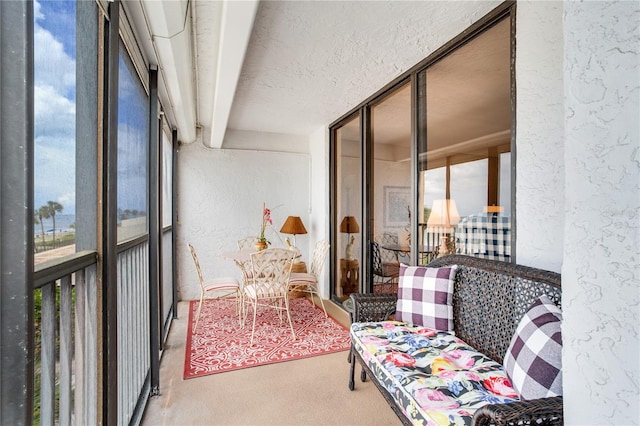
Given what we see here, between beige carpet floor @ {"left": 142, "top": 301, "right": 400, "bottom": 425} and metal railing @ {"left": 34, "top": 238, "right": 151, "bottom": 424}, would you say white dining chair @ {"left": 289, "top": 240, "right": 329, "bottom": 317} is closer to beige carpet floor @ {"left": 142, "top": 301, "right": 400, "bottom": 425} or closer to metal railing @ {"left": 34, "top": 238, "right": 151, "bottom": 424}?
beige carpet floor @ {"left": 142, "top": 301, "right": 400, "bottom": 425}

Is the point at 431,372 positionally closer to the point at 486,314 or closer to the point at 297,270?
the point at 486,314

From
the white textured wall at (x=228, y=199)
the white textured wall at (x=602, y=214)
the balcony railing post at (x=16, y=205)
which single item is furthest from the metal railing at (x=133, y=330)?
the white textured wall at (x=228, y=199)

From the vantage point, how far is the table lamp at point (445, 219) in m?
2.32

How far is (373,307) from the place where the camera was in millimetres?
2234

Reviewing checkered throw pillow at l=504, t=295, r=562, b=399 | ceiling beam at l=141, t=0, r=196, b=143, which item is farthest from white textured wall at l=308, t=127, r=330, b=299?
checkered throw pillow at l=504, t=295, r=562, b=399

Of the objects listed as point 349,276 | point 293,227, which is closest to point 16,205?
point 349,276

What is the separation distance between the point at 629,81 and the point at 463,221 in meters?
1.71

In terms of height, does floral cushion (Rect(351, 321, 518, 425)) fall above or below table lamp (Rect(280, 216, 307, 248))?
below

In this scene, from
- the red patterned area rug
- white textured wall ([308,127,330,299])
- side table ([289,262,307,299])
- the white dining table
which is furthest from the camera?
side table ([289,262,307,299])

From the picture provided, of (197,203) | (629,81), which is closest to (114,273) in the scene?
(629,81)

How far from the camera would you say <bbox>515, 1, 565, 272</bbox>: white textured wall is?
1.55 meters

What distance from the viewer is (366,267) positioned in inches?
137

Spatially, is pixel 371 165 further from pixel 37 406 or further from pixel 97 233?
pixel 37 406

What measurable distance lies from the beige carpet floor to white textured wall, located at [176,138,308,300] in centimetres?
216
